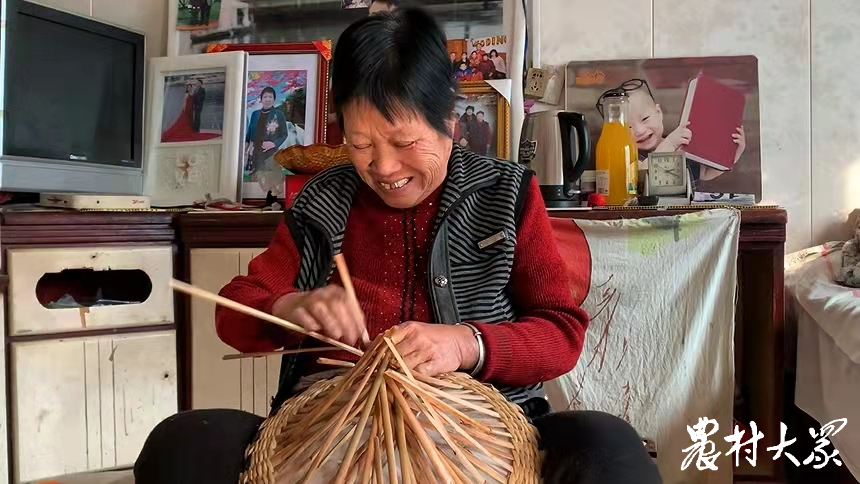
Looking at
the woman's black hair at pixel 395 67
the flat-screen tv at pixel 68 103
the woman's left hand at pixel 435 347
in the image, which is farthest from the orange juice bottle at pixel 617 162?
the flat-screen tv at pixel 68 103

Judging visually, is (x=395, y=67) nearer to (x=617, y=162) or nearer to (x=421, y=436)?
(x=421, y=436)

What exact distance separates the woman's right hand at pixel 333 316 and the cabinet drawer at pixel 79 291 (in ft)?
2.79

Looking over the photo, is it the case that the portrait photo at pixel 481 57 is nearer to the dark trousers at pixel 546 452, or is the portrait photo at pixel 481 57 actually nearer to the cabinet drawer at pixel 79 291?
the cabinet drawer at pixel 79 291

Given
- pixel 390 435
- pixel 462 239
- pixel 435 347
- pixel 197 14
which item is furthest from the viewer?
pixel 197 14

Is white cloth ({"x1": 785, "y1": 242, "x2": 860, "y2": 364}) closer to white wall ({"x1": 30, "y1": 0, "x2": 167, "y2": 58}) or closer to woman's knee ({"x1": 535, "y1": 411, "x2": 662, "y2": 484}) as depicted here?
woman's knee ({"x1": 535, "y1": 411, "x2": 662, "y2": 484})

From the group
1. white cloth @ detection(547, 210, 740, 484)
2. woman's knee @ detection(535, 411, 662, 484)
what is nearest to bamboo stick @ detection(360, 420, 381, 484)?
woman's knee @ detection(535, 411, 662, 484)

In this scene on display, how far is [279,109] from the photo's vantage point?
178 cm

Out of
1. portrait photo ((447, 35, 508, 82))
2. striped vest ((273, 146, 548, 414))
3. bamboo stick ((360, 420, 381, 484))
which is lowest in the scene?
bamboo stick ((360, 420, 381, 484))

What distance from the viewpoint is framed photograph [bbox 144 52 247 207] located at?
1.75 m

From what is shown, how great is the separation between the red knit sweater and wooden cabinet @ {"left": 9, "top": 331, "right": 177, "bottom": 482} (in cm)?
61

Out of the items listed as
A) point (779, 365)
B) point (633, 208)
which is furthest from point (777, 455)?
point (633, 208)

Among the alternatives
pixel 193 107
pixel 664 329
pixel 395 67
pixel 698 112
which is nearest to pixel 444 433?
pixel 395 67

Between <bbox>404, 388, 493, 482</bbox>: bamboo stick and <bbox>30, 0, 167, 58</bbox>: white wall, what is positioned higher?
<bbox>30, 0, 167, 58</bbox>: white wall

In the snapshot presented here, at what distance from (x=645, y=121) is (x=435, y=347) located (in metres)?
1.19
